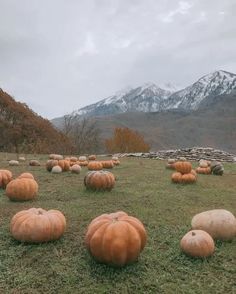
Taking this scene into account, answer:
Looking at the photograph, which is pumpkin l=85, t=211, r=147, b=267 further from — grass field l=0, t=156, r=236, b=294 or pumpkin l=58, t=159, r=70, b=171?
pumpkin l=58, t=159, r=70, b=171

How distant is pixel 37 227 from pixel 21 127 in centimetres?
2694

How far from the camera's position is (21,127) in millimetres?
30656

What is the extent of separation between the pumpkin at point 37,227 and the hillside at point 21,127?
21568 millimetres

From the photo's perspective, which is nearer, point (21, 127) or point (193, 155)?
point (193, 155)

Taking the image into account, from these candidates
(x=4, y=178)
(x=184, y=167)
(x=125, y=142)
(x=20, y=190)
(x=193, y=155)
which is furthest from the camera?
(x=125, y=142)

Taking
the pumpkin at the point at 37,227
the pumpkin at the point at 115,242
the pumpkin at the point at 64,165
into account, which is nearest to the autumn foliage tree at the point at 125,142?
the pumpkin at the point at 64,165

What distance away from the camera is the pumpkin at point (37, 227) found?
4531 millimetres

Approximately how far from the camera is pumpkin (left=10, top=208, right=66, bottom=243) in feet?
14.9

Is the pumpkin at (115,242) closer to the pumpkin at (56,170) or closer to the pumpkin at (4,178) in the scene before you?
the pumpkin at (4,178)

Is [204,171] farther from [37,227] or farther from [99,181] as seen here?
[37,227]

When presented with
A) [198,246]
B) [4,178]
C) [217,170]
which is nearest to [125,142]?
[217,170]

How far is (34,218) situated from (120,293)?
1508mm

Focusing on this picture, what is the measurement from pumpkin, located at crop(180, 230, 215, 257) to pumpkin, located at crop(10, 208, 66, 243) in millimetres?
1391

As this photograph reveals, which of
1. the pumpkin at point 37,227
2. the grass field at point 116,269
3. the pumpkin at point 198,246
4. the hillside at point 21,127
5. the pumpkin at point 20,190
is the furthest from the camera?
→ the hillside at point 21,127
